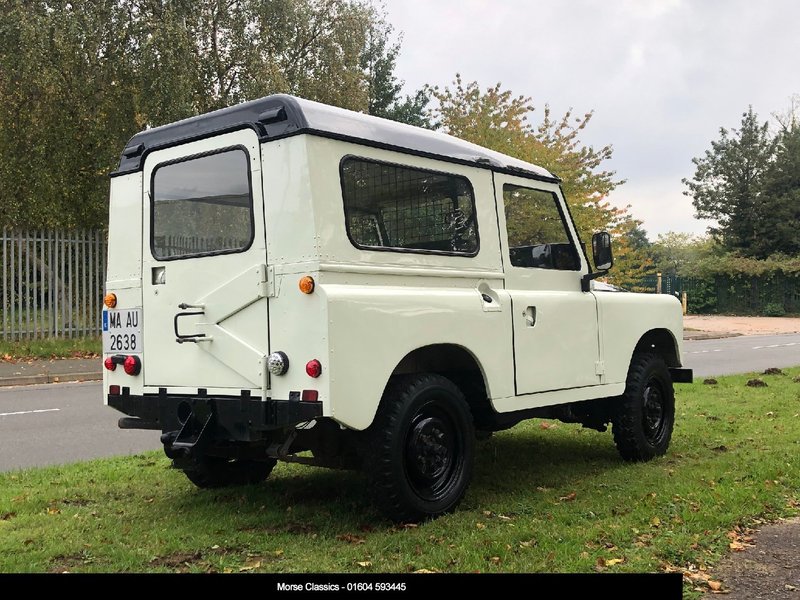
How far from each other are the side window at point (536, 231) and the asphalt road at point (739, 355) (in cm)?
878

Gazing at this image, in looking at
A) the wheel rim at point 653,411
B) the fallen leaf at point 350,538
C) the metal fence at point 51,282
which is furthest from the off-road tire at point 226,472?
the metal fence at point 51,282

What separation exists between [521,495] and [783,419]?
15.2ft

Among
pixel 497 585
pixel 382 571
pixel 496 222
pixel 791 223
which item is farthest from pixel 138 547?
pixel 791 223

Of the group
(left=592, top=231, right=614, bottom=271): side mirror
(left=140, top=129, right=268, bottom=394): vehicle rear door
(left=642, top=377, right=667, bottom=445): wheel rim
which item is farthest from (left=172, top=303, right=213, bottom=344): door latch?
(left=642, top=377, right=667, bottom=445): wheel rim

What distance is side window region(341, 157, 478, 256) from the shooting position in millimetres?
4871

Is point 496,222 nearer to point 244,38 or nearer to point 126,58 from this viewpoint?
point 126,58

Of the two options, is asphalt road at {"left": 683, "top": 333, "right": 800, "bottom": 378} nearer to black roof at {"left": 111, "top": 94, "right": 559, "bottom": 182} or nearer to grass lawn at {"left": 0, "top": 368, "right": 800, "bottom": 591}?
grass lawn at {"left": 0, "top": 368, "right": 800, "bottom": 591}

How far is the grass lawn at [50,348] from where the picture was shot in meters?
16.6

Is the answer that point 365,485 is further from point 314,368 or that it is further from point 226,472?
point 314,368

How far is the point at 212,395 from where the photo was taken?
492 centimetres

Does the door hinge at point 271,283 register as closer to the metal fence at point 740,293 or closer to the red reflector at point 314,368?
the red reflector at point 314,368

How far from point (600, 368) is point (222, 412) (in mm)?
3044

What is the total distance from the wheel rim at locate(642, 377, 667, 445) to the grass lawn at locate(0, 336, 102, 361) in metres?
13.4

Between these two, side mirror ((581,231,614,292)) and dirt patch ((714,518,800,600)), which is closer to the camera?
dirt patch ((714,518,800,600))
